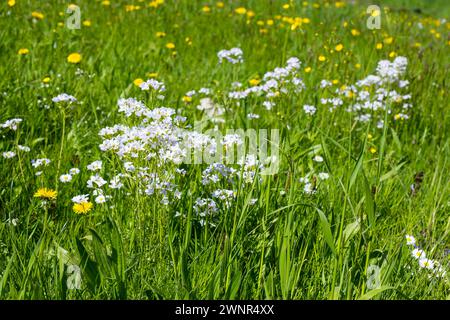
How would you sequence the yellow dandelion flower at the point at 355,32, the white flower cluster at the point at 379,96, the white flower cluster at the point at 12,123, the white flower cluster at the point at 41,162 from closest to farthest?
the white flower cluster at the point at 41,162, the white flower cluster at the point at 12,123, the white flower cluster at the point at 379,96, the yellow dandelion flower at the point at 355,32

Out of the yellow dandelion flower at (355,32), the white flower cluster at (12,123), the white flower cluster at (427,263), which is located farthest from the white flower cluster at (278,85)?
the yellow dandelion flower at (355,32)

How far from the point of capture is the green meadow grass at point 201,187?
1.74m

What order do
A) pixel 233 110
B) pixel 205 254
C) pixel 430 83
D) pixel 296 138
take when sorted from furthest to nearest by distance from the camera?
pixel 430 83 < pixel 233 110 < pixel 296 138 < pixel 205 254

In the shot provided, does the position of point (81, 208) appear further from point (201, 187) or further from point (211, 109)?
point (211, 109)

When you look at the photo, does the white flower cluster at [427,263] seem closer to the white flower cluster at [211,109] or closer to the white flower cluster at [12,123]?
the white flower cluster at [211,109]

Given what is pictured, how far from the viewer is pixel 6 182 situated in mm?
2375

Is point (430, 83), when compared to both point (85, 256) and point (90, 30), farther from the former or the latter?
point (85, 256)

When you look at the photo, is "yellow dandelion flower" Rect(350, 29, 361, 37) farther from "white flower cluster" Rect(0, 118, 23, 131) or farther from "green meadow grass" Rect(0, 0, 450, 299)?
"white flower cluster" Rect(0, 118, 23, 131)

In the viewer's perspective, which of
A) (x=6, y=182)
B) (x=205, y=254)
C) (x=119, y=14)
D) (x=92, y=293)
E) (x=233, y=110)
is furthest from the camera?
(x=119, y=14)

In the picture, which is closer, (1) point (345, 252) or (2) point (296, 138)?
Result: (1) point (345, 252)

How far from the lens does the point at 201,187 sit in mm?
2285

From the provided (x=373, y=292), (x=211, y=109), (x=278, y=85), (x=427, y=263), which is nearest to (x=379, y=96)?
(x=278, y=85)

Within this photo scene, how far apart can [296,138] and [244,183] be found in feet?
2.45
